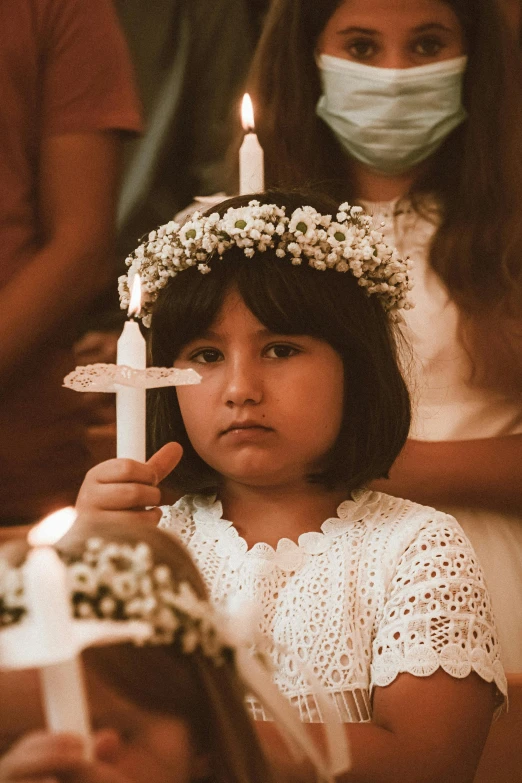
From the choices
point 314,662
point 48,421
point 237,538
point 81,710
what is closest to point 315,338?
point 237,538

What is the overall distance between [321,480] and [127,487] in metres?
0.42

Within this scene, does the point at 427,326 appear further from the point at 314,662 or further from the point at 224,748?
the point at 224,748

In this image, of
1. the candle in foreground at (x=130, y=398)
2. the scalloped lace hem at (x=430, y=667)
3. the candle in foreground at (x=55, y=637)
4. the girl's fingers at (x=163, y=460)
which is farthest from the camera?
the scalloped lace hem at (x=430, y=667)

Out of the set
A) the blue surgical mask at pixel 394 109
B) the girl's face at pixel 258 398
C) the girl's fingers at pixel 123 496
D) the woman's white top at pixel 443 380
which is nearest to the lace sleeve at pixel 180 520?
the girl's face at pixel 258 398

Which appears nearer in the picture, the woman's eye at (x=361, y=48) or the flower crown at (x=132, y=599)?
the flower crown at (x=132, y=599)

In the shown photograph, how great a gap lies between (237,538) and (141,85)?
3.40 ft

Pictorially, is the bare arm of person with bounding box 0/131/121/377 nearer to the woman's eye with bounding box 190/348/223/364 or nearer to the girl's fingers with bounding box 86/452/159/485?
the woman's eye with bounding box 190/348/223/364

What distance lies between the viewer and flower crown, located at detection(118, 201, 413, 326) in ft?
3.94

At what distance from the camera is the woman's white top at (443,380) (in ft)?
5.84

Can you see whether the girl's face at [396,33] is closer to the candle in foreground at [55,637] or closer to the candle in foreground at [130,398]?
the candle in foreground at [130,398]

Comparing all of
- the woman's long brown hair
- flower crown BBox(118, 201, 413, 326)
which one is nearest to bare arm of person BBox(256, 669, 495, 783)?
flower crown BBox(118, 201, 413, 326)

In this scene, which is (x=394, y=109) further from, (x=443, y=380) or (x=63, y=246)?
(x=63, y=246)

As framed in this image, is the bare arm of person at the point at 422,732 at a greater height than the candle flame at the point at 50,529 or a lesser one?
lesser

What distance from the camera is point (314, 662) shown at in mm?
1173
